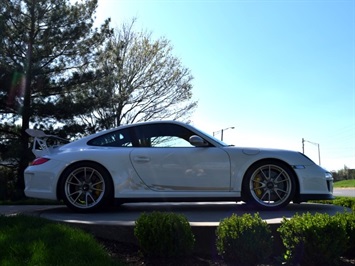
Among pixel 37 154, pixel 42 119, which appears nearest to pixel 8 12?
pixel 42 119

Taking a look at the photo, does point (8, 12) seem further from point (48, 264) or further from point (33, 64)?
point (48, 264)

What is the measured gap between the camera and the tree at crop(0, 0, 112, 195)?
1753 cm

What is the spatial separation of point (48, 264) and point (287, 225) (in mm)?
2068

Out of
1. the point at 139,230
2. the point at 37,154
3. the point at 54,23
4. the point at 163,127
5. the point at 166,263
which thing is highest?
the point at 54,23

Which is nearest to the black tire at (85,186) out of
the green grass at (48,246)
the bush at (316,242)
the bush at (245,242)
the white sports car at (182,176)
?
the white sports car at (182,176)

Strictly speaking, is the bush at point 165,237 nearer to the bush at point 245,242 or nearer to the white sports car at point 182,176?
the bush at point 245,242

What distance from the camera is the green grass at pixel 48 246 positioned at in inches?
128

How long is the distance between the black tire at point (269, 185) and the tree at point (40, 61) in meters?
13.8

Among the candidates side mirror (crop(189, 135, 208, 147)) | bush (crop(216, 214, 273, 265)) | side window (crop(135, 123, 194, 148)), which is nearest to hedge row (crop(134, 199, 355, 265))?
Result: bush (crop(216, 214, 273, 265))

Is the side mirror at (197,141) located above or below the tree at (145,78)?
below

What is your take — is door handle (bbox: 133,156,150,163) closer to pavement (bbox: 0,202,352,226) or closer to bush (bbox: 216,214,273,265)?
pavement (bbox: 0,202,352,226)

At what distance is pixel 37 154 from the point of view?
589 centimetres

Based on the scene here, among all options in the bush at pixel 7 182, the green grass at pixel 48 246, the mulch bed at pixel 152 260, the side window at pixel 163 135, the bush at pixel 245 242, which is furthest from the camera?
the bush at pixel 7 182

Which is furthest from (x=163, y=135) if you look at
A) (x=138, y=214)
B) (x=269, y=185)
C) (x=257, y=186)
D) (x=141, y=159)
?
(x=269, y=185)
